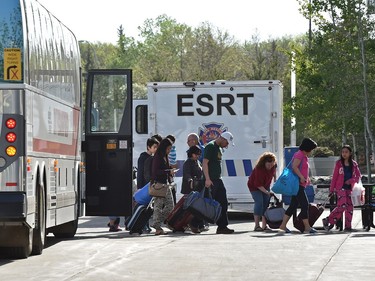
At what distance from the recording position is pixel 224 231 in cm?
2303

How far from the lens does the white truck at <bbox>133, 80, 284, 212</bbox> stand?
27.6 meters

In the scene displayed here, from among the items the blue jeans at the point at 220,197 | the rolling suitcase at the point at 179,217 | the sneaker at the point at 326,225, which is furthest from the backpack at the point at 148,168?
the sneaker at the point at 326,225

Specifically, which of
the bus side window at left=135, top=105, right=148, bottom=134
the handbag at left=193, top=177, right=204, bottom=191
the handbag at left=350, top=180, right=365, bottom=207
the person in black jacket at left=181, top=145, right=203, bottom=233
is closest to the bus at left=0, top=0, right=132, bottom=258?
the person in black jacket at left=181, top=145, right=203, bottom=233

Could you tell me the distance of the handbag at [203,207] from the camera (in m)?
22.8

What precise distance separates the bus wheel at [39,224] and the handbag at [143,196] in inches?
207

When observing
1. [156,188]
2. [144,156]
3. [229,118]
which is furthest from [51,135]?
[229,118]

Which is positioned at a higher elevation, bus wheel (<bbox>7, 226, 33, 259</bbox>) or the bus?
the bus

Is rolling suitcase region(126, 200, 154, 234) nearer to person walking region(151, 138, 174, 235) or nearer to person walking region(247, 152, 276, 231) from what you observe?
person walking region(151, 138, 174, 235)

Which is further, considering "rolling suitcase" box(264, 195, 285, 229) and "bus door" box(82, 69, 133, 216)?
"rolling suitcase" box(264, 195, 285, 229)

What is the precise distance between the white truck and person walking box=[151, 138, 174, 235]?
4.68m

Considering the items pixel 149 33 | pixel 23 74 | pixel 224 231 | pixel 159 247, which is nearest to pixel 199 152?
pixel 224 231

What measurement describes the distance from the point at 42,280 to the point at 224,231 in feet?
30.9

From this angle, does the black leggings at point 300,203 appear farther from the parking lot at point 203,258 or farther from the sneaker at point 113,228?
the sneaker at point 113,228

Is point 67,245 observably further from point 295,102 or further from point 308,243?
point 295,102
